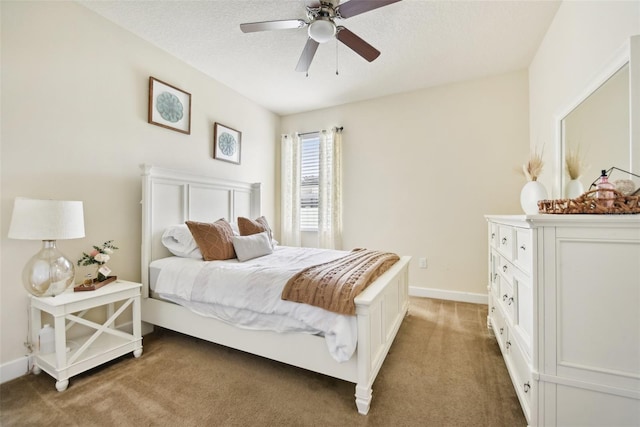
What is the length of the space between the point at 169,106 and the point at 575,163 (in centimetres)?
352

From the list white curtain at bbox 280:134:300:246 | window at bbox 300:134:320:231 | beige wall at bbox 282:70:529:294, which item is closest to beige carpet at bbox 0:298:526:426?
beige wall at bbox 282:70:529:294

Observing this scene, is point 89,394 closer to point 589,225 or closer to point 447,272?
point 589,225

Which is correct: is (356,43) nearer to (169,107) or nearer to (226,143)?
(169,107)

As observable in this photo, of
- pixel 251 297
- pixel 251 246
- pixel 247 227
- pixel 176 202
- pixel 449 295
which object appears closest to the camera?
pixel 251 297

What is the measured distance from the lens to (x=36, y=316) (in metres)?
1.85

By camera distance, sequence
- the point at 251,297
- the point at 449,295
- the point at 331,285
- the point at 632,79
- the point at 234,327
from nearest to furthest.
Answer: the point at 632,79
the point at 331,285
the point at 251,297
the point at 234,327
the point at 449,295

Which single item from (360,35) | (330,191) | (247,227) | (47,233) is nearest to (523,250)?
(360,35)

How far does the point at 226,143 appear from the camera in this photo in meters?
3.51

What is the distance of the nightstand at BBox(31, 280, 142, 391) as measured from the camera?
1675 mm

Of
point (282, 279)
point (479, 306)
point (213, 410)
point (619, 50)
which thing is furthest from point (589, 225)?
point (479, 306)

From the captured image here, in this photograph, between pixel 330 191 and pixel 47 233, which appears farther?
pixel 330 191

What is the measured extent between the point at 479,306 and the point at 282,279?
260 centimetres

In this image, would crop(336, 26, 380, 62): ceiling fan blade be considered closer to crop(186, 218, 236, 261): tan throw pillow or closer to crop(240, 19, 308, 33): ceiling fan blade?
crop(240, 19, 308, 33): ceiling fan blade

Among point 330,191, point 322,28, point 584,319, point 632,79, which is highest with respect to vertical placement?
point 322,28
